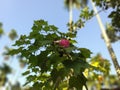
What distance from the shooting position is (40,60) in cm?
382

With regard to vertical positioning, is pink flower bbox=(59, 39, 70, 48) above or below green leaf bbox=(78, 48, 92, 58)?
above

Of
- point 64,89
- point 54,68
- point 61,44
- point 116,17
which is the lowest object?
point 64,89

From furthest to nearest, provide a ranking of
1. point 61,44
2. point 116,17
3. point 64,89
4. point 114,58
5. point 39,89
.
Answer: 1. point 116,17
2. point 114,58
3. point 64,89
4. point 39,89
5. point 61,44

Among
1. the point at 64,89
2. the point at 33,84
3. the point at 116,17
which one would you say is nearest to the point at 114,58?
the point at 116,17

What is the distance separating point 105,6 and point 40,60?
3949 mm

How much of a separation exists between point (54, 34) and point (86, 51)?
497mm

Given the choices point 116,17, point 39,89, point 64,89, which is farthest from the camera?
point 116,17

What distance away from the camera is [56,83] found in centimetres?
384

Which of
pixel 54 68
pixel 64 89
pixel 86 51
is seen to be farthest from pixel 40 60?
pixel 64 89

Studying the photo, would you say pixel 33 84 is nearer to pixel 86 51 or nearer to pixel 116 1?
pixel 86 51

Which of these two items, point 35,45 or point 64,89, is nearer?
point 35,45

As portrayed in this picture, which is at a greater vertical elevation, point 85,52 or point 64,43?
point 64,43

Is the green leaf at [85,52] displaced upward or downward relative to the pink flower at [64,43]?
downward

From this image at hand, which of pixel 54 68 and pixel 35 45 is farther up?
Answer: pixel 35 45
